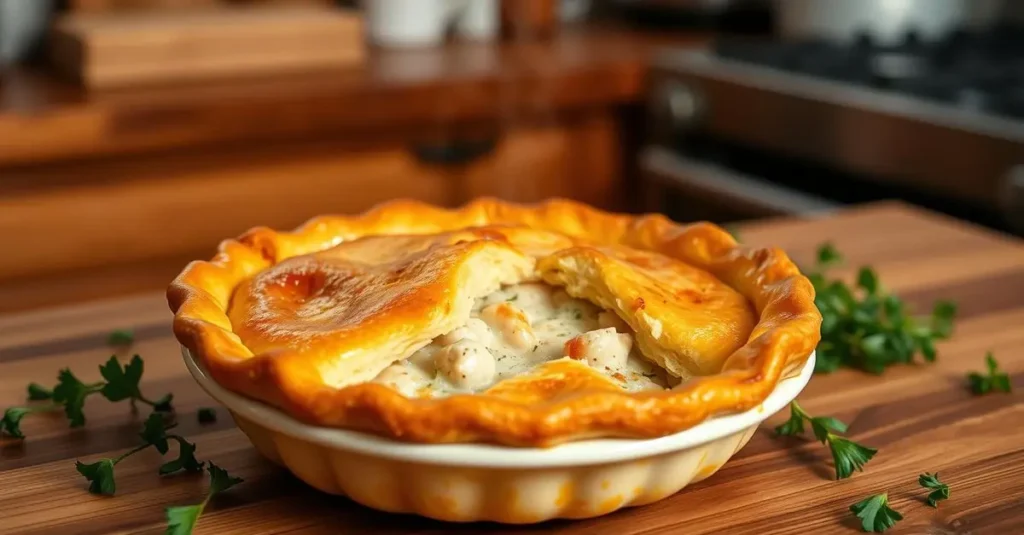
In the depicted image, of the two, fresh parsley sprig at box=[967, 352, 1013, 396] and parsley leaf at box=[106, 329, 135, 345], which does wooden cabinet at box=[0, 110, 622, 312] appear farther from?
fresh parsley sprig at box=[967, 352, 1013, 396]

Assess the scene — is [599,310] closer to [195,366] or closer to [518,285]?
[518,285]

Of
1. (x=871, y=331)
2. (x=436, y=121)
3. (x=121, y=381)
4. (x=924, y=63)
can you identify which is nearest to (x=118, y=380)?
(x=121, y=381)

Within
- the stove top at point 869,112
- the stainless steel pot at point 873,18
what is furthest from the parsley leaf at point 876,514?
the stainless steel pot at point 873,18

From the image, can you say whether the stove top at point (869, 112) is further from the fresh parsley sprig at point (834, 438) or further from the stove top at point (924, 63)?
the fresh parsley sprig at point (834, 438)

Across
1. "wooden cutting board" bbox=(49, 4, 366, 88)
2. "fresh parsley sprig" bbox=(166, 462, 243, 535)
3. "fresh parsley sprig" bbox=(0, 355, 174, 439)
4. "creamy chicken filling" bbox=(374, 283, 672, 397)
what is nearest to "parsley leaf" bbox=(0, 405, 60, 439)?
"fresh parsley sprig" bbox=(0, 355, 174, 439)

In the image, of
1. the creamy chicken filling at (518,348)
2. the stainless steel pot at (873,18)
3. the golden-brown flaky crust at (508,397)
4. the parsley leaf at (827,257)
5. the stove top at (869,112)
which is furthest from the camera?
the stainless steel pot at (873,18)

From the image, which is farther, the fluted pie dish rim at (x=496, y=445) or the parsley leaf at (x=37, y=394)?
the parsley leaf at (x=37, y=394)
